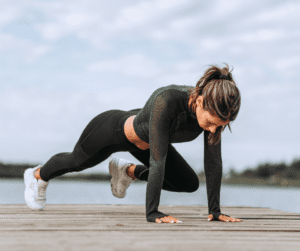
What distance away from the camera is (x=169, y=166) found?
323 centimetres

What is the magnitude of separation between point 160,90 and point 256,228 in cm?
118

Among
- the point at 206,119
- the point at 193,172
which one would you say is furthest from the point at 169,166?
the point at 206,119

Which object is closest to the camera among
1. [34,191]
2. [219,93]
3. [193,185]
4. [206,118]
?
[219,93]

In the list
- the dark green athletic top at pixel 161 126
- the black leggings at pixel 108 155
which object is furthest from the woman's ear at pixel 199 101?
the black leggings at pixel 108 155

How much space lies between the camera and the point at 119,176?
145 inches

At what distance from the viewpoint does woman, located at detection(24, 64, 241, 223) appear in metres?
2.27

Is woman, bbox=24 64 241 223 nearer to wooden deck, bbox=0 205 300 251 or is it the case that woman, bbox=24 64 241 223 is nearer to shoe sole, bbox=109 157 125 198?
shoe sole, bbox=109 157 125 198

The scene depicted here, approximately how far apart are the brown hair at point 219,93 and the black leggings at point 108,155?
3.03 ft

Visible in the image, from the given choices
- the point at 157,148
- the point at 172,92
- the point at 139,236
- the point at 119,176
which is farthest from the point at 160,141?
the point at 119,176

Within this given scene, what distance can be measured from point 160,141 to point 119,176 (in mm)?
1418

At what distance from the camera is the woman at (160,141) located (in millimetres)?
2271

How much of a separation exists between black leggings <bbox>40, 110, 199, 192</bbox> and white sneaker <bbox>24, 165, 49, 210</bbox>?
11 cm

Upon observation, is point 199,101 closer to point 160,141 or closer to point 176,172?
point 160,141

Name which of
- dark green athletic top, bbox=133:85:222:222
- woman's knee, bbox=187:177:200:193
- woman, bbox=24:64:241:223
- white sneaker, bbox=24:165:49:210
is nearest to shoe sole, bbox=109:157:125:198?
woman, bbox=24:64:241:223
